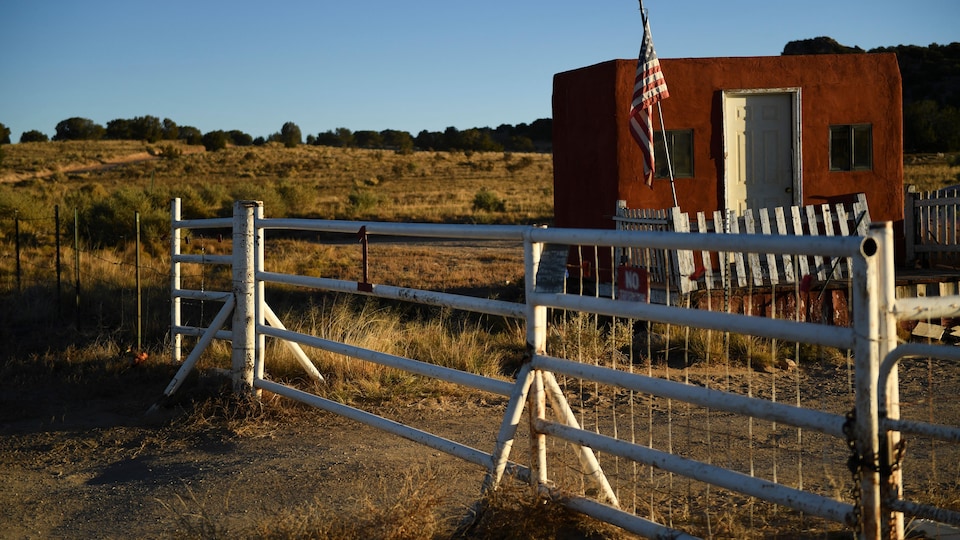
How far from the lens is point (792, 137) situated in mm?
13461

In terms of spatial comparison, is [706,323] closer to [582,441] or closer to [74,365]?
[582,441]

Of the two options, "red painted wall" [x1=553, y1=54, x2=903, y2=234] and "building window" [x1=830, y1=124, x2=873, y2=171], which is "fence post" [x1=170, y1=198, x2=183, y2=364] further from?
"building window" [x1=830, y1=124, x2=873, y2=171]

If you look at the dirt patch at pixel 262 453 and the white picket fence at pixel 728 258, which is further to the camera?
the white picket fence at pixel 728 258

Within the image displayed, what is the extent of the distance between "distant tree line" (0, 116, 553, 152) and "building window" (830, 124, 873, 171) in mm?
58312

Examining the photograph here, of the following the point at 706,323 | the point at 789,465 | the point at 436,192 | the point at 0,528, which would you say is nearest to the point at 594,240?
the point at 706,323

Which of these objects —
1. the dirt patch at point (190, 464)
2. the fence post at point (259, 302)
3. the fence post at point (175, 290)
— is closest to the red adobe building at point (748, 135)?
the fence post at point (175, 290)

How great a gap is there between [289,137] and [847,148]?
262ft

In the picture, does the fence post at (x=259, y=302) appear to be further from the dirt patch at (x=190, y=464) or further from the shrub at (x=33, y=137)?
the shrub at (x=33, y=137)

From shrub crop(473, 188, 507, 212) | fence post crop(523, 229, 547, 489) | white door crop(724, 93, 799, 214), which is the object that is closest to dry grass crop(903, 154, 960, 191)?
shrub crop(473, 188, 507, 212)

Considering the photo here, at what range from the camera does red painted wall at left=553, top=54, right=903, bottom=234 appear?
12.8m

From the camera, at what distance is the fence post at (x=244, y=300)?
267 inches

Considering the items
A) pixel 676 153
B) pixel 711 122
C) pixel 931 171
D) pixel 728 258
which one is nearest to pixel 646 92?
pixel 676 153

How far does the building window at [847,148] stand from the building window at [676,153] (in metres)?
2.09

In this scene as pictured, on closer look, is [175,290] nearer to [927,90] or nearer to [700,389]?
[700,389]
